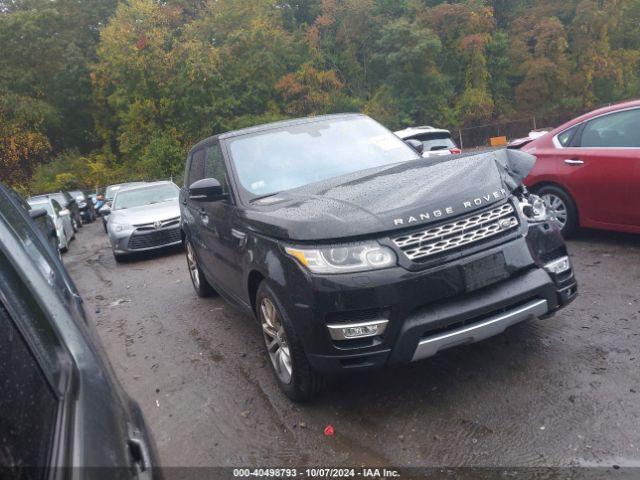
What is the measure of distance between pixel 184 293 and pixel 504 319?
16.2ft

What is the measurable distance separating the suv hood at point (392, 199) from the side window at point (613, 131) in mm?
2681

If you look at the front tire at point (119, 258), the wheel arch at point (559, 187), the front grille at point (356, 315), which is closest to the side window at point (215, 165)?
the front grille at point (356, 315)

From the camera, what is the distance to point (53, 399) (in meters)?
1.43

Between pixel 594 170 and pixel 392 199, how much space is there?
12.4 ft

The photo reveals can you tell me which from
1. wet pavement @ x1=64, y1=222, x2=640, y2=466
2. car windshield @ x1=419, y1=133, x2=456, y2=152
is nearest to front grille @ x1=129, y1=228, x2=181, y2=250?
wet pavement @ x1=64, y1=222, x2=640, y2=466

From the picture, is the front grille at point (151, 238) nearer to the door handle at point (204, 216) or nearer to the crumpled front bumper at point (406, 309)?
the door handle at point (204, 216)

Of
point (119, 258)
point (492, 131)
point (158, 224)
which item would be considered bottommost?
point (492, 131)

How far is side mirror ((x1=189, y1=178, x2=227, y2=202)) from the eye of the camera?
4.41m

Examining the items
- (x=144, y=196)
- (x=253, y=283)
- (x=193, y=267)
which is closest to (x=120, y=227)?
(x=144, y=196)

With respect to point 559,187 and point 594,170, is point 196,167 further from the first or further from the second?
point 594,170

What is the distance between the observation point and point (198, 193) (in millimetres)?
4434

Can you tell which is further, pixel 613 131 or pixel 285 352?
pixel 613 131

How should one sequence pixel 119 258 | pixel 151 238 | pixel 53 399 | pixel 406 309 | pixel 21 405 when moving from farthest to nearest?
pixel 119 258, pixel 151 238, pixel 406 309, pixel 53 399, pixel 21 405

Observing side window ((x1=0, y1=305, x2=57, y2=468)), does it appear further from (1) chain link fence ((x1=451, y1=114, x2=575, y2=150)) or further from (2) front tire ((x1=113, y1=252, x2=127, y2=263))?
(1) chain link fence ((x1=451, y1=114, x2=575, y2=150))
